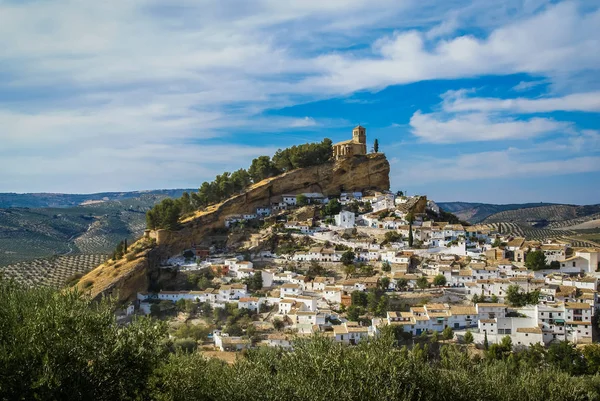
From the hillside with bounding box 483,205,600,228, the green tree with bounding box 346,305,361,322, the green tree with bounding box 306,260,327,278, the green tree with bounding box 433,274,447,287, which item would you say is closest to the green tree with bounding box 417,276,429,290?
the green tree with bounding box 433,274,447,287

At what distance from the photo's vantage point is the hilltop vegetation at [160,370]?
919cm

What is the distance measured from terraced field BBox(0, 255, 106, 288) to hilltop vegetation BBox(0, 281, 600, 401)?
2833 cm

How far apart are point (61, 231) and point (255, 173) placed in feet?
131

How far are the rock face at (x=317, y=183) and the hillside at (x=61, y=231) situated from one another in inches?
680

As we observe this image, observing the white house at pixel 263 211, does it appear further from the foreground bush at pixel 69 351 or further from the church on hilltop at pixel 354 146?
the foreground bush at pixel 69 351

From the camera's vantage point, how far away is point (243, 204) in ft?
156

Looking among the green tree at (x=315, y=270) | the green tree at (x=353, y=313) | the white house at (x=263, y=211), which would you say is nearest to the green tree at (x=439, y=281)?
the green tree at (x=353, y=313)

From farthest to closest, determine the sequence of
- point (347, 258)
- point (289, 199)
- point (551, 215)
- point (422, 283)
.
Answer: point (551, 215) < point (289, 199) < point (347, 258) < point (422, 283)

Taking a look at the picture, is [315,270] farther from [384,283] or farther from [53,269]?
[53,269]

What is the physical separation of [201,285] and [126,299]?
4.90m

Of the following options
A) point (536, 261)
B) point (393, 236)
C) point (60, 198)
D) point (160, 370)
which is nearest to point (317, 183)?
point (393, 236)

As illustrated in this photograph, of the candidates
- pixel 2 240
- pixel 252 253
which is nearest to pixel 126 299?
pixel 252 253

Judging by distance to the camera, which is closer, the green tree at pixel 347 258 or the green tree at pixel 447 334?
the green tree at pixel 447 334

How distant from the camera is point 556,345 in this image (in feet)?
84.0
